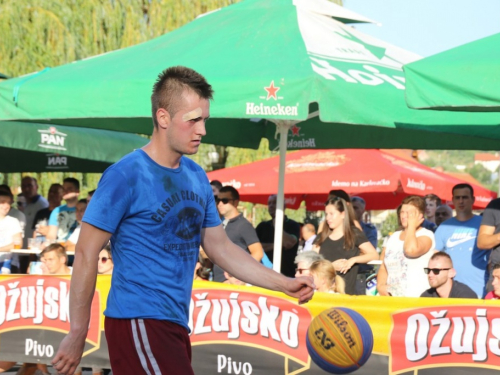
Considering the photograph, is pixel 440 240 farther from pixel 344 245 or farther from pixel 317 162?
pixel 317 162

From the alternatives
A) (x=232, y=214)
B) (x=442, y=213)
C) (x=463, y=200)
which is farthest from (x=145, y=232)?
(x=442, y=213)

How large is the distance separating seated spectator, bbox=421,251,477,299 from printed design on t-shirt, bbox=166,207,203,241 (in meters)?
3.78

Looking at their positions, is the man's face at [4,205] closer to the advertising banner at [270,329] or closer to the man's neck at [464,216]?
the advertising banner at [270,329]

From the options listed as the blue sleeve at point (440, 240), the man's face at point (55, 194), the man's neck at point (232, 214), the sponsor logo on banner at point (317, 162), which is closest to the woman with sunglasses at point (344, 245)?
the blue sleeve at point (440, 240)

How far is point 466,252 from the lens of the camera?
28.6 feet

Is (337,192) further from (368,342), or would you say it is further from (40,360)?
(368,342)

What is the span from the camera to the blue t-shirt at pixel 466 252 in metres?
8.61

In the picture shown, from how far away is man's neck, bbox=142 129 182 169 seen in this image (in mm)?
4082

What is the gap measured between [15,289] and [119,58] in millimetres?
2432

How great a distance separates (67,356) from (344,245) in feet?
16.2

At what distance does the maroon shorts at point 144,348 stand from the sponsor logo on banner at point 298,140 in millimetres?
6761

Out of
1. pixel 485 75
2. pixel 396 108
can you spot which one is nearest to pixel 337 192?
pixel 396 108

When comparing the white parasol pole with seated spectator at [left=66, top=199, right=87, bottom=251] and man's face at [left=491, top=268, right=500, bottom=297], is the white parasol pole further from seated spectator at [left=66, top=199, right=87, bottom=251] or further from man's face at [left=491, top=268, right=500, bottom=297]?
seated spectator at [left=66, top=199, right=87, bottom=251]

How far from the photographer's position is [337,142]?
10.9 meters
